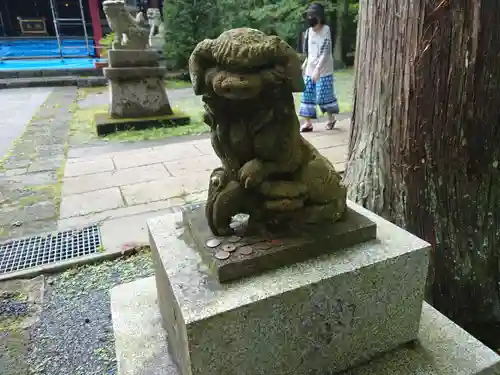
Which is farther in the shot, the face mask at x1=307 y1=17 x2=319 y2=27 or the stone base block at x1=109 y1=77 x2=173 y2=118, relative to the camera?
the stone base block at x1=109 y1=77 x2=173 y2=118

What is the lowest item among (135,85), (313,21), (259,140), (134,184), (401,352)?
(134,184)

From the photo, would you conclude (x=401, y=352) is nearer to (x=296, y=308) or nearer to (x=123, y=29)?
(x=296, y=308)

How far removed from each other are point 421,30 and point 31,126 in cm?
676

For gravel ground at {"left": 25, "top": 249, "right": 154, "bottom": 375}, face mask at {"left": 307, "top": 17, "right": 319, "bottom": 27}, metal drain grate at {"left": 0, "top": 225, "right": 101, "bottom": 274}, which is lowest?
gravel ground at {"left": 25, "top": 249, "right": 154, "bottom": 375}

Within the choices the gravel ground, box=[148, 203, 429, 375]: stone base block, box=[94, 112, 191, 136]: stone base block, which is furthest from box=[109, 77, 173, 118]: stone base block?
box=[148, 203, 429, 375]: stone base block

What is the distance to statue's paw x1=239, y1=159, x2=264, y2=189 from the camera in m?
1.33

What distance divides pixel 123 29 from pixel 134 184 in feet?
13.5

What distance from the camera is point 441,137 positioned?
74.7 inches

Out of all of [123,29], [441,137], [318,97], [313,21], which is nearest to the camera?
[441,137]

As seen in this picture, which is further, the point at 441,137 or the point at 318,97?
the point at 318,97

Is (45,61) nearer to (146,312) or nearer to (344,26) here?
(344,26)

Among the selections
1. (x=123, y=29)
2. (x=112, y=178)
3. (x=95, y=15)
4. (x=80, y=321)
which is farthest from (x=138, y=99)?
(x=95, y=15)

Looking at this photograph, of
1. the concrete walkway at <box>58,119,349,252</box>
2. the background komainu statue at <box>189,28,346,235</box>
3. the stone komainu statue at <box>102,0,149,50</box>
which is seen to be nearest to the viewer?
the background komainu statue at <box>189,28,346,235</box>

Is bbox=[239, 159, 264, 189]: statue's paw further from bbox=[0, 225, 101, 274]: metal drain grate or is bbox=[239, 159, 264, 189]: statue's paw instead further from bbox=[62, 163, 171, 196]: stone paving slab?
bbox=[62, 163, 171, 196]: stone paving slab
